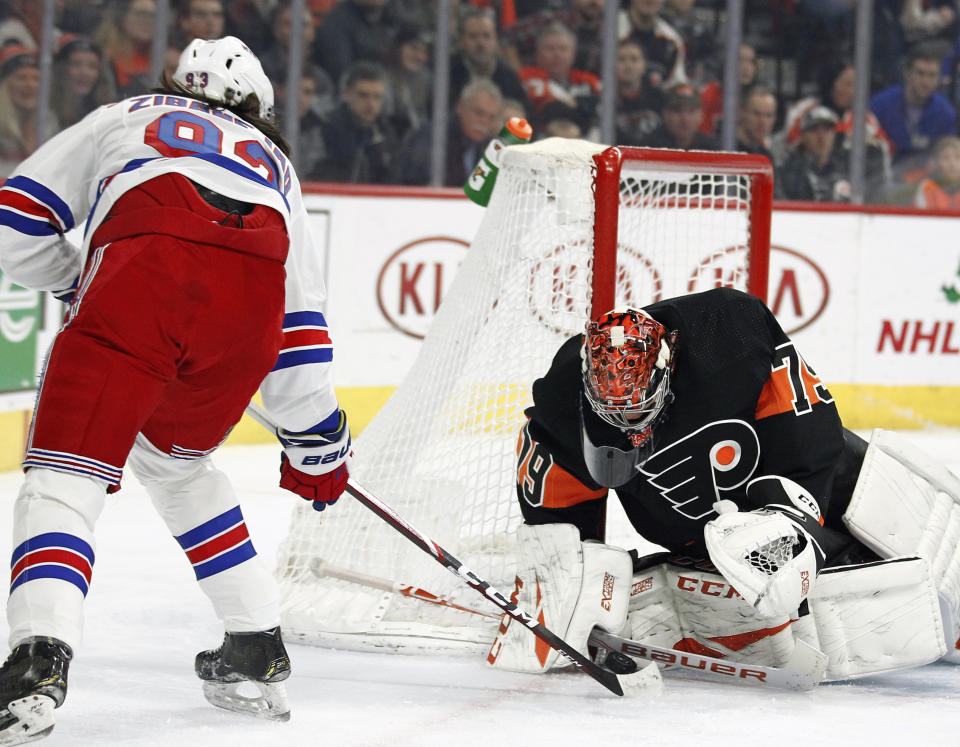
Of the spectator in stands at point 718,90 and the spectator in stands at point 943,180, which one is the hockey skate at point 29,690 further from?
the spectator in stands at point 943,180

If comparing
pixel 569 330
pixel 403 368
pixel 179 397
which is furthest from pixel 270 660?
pixel 403 368

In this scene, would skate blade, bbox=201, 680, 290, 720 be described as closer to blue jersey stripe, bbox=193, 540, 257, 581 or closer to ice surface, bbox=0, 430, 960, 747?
ice surface, bbox=0, 430, 960, 747

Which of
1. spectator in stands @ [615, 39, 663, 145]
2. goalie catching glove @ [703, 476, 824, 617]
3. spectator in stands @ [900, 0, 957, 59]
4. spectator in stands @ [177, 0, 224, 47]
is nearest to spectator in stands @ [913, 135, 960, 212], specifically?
spectator in stands @ [900, 0, 957, 59]

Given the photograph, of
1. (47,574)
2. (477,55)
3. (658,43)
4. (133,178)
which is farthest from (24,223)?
(658,43)

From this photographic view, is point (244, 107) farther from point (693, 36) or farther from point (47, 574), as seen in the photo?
point (693, 36)

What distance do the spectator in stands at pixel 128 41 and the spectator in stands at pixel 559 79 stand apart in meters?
1.52

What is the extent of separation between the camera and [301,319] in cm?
196

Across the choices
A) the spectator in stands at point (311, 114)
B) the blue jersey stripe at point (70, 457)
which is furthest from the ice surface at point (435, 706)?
the spectator in stands at point (311, 114)

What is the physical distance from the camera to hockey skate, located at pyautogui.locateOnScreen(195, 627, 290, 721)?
6.57 feet

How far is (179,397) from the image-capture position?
180 centimetres

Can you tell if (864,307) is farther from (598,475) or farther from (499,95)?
(598,475)

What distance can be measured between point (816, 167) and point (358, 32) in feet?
6.42

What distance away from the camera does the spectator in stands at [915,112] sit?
5.54 metres

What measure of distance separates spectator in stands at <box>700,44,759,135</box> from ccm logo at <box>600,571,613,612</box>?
11.7ft
